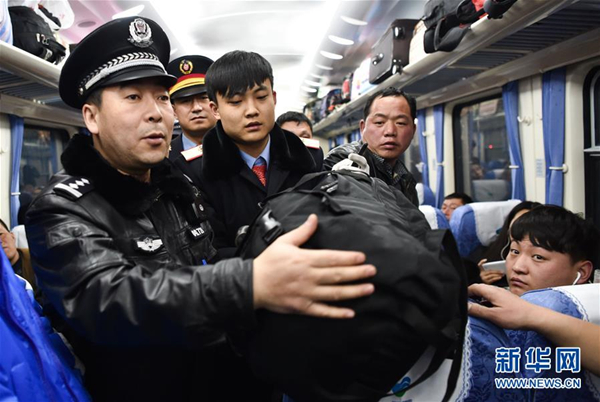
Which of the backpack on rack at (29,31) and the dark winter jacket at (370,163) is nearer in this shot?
the dark winter jacket at (370,163)

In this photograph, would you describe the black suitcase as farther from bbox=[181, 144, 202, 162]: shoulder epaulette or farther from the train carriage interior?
bbox=[181, 144, 202, 162]: shoulder epaulette

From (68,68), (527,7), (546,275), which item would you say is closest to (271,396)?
(68,68)

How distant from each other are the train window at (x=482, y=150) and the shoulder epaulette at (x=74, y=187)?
17.4 feet

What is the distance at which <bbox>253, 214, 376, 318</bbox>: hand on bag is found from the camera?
2.73 feet

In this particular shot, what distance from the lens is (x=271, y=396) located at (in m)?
1.73

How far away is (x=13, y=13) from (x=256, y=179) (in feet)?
10.2

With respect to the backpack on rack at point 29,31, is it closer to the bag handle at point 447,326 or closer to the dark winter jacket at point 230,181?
the dark winter jacket at point 230,181

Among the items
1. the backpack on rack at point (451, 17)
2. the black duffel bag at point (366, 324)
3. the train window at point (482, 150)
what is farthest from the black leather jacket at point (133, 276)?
the train window at point (482, 150)

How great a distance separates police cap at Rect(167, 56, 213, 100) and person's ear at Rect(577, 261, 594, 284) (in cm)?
259

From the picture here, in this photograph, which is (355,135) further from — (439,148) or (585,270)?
(585,270)

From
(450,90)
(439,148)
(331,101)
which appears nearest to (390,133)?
(450,90)

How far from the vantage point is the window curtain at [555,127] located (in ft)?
13.2

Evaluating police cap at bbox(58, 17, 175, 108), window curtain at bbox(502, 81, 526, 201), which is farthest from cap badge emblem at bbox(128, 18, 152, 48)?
window curtain at bbox(502, 81, 526, 201)

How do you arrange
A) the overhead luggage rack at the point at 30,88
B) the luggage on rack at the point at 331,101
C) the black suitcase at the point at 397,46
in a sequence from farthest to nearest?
the luggage on rack at the point at 331,101, the black suitcase at the point at 397,46, the overhead luggage rack at the point at 30,88
